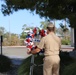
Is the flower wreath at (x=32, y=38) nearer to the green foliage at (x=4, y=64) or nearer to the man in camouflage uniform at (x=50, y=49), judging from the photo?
the man in camouflage uniform at (x=50, y=49)

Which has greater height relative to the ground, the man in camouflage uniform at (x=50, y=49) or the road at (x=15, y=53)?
the man in camouflage uniform at (x=50, y=49)

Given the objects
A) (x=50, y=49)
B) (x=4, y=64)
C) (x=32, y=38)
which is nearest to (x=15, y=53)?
(x=4, y=64)

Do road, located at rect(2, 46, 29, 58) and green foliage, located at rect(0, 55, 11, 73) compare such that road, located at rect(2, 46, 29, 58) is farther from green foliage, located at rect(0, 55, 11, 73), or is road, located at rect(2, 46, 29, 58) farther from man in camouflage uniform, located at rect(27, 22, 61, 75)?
man in camouflage uniform, located at rect(27, 22, 61, 75)

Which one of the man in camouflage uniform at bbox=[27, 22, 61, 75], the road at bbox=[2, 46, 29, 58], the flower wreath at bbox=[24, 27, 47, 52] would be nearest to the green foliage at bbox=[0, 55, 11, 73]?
the flower wreath at bbox=[24, 27, 47, 52]

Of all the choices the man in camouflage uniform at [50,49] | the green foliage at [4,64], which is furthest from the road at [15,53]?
the man in camouflage uniform at [50,49]

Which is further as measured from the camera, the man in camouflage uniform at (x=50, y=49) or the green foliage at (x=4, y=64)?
the green foliage at (x=4, y=64)

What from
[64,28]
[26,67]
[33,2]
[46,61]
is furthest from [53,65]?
[64,28]

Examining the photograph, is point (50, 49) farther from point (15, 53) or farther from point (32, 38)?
point (15, 53)

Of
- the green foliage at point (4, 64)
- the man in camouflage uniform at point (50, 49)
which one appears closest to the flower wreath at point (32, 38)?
the man in camouflage uniform at point (50, 49)

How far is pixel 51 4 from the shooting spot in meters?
12.1

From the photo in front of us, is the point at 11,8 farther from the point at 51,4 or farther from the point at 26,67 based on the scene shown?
the point at 26,67

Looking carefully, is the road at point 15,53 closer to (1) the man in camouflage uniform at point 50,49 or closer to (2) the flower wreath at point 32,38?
(2) the flower wreath at point 32,38

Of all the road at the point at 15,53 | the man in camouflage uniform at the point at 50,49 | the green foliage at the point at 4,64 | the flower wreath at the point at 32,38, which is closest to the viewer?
the man in camouflage uniform at the point at 50,49

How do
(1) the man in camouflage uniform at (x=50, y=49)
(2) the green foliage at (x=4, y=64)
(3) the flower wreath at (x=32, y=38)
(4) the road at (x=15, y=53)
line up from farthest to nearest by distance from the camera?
1. (4) the road at (x=15, y=53)
2. (2) the green foliage at (x=4, y=64)
3. (3) the flower wreath at (x=32, y=38)
4. (1) the man in camouflage uniform at (x=50, y=49)
